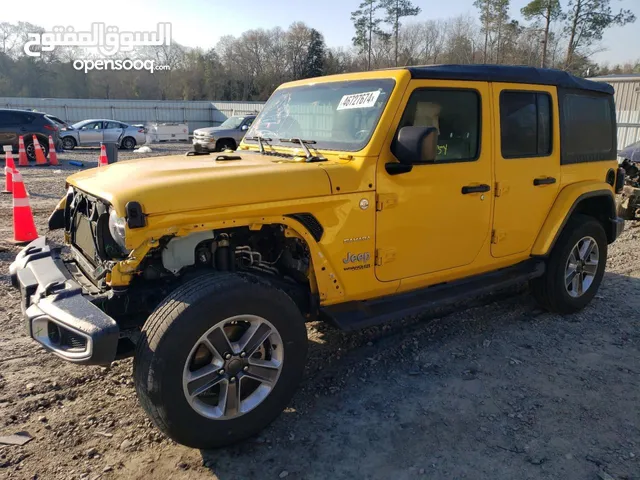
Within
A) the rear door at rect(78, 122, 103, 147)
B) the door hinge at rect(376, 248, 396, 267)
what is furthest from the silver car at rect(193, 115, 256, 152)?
the door hinge at rect(376, 248, 396, 267)

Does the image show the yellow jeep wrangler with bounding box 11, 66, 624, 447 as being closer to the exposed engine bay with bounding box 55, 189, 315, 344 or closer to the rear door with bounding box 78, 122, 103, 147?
the exposed engine bay with bounding box 55, 189, 315, 344

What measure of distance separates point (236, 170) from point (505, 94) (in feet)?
7.75

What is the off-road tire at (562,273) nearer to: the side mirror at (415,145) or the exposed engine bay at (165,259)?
the side mirror at (415,145)

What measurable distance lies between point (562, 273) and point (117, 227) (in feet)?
13.0

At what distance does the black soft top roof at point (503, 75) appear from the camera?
363 cm

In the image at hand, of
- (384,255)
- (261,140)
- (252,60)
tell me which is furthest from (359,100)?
(252,60)

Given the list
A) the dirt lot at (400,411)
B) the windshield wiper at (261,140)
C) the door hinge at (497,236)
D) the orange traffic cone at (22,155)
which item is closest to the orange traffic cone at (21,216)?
the dirt lot at (400,411)

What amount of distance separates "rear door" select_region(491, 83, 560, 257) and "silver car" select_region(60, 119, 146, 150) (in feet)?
72.4

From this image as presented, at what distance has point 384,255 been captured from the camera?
11.4 feet

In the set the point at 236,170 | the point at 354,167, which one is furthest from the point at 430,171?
Result: the point at 236,170

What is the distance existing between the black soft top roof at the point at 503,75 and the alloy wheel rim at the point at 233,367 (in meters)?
2.06

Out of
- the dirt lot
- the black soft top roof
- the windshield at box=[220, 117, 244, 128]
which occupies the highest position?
the windshield at box=[220, 117, 244, 128]

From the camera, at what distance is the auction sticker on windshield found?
352 cm

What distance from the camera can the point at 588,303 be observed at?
16.7 feet
